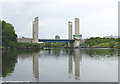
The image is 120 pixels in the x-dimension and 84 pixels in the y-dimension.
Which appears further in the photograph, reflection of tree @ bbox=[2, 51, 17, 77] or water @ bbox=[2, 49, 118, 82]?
reflection of tree @ bbox=[2, 51, 17, 77]

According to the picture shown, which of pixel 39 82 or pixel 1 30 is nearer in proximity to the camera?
pixel 39 82

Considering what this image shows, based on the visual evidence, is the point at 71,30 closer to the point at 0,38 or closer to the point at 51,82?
the point at 0,38

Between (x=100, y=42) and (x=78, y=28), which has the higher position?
(x=78, y=28)

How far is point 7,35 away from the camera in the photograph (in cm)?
5072

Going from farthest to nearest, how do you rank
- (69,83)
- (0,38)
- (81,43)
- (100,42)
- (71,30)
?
(71,30), (81,43), (100,42), (0,38), (69,83)

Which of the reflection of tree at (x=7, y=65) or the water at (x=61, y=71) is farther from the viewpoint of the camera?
the reflection of tree at (x=7, y=65)

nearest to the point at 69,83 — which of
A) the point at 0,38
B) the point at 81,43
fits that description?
the point at 0,38

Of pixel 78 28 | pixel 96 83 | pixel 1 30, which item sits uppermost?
pixel 78 28

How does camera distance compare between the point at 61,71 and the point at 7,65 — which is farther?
the point at 7,65

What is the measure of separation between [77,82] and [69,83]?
77cm

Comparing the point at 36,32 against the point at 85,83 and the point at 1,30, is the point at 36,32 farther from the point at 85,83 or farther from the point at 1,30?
the point at 85,83

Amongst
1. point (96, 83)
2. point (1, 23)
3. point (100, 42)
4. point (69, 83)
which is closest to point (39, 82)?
point (69, 83)

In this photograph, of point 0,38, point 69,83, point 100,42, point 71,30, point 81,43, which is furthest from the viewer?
point 71,30

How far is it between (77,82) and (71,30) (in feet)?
605
